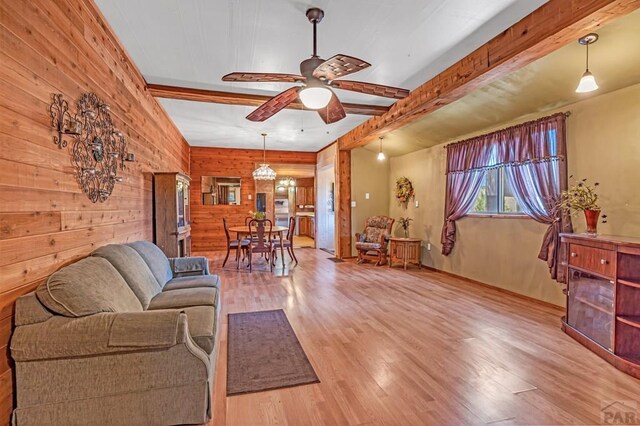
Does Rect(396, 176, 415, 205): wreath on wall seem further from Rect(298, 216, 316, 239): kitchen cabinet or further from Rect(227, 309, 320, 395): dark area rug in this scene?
Rect(298, 216, 316, 239): kitchen cabinet

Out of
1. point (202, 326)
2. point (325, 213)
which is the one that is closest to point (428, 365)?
point (202, 326)

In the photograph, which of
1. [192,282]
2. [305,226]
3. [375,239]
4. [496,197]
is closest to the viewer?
[192,282]

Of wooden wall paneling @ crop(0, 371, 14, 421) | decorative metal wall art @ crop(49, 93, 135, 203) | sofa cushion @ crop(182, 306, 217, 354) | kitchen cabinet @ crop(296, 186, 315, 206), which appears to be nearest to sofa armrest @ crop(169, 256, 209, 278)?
decorative metal wall art @ crop(49, 93, 135, 203)

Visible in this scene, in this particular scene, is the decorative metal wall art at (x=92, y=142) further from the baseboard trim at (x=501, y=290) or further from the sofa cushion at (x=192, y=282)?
the baseboard trim at (x=501, y=290)

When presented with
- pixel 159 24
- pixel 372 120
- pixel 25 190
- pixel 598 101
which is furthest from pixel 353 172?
pixel 25 190

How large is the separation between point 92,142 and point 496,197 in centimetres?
503

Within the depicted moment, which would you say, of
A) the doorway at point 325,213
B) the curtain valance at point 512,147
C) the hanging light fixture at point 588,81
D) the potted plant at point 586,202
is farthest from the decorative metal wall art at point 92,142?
the doorway at point 325,213

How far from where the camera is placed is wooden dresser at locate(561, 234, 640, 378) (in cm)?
240

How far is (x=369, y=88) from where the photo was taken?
2.76 m

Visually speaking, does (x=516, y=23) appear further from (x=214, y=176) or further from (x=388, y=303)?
(x=214, y=176)

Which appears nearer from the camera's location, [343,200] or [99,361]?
[99,361]

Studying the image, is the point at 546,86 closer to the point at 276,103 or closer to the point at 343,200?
the point at 276,103

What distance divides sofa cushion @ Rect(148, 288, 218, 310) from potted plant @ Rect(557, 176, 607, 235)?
3.48 metres

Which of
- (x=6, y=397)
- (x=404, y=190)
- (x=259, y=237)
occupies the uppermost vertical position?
(x=404, y=190)
